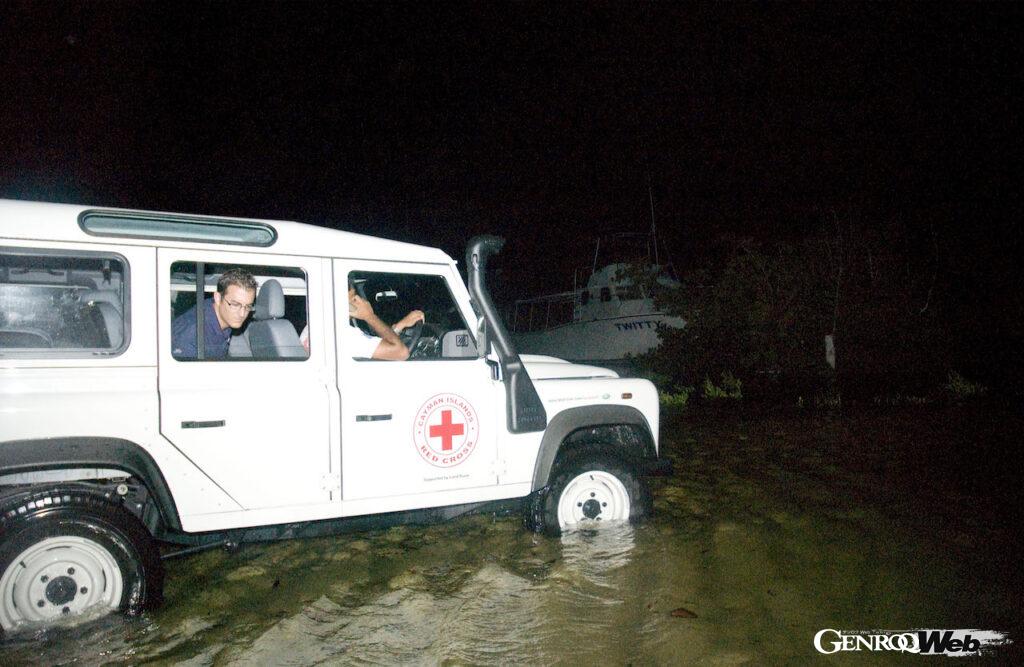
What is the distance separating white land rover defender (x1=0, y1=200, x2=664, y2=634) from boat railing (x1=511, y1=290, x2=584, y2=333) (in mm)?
18546

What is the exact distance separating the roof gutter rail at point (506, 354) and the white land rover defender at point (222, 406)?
0.04 feet

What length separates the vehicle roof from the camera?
3443mm

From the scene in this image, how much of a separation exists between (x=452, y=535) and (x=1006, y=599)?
3.61 meters

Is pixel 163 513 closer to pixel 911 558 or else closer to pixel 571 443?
pixel 571 443

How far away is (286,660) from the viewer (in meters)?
3.49

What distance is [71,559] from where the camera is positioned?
3.57m

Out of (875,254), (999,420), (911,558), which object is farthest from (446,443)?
(875,254)

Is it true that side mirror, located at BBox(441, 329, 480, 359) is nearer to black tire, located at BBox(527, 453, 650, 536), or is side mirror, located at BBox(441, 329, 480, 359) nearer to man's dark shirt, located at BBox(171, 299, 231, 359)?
black tire, located at BBox(527, 453, 650, 536)

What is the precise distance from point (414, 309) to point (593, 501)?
1894mm

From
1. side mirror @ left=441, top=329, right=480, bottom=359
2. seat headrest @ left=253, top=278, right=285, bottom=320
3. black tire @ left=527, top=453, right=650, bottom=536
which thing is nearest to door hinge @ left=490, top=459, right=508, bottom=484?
black tire @ left=527, top=453, right=650, bottom=536

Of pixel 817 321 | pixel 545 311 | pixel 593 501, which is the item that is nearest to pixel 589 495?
pixel 593 501

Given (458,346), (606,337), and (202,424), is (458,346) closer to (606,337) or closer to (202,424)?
(202,424)

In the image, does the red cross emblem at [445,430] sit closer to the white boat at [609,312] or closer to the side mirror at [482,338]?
the side mirror at [482,338]

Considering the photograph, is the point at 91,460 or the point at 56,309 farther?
the point at 56,309
